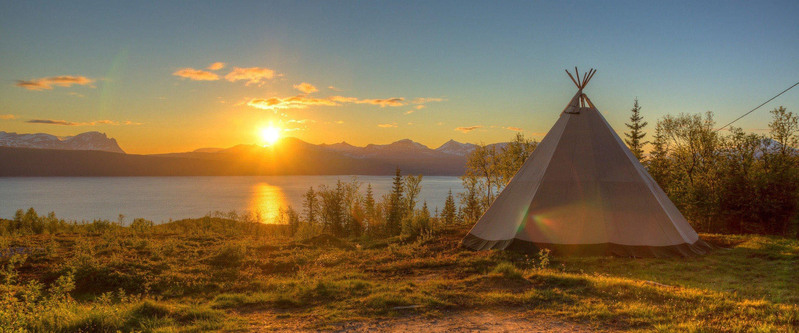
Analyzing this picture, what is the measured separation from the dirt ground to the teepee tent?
573cm

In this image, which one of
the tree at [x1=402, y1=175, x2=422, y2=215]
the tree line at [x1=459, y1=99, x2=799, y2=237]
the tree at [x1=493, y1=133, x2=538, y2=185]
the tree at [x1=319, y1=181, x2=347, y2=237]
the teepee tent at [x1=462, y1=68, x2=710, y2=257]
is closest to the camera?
the teepee tent at [x1=462, y1=68, x2=710, y2=257]

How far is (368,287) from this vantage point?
8.38 metres

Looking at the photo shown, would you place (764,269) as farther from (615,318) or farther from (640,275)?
(615,318)

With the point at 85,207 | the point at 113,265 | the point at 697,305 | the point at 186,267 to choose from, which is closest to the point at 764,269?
the point at 697,305

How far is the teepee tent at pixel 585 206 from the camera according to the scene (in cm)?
1164

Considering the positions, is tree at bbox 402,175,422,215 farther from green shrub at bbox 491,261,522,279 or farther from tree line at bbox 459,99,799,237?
green shrub at bbox 491,261,522,279

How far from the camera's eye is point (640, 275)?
30.7ft

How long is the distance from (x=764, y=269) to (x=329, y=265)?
1170cm

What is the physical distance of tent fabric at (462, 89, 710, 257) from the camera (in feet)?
38.2

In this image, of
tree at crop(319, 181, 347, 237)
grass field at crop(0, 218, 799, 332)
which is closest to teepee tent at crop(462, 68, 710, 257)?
grass field at crop(0, 218, 799, 332)

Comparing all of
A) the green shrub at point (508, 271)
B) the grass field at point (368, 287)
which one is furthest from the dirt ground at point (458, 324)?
the green shrub at point (508, 271)

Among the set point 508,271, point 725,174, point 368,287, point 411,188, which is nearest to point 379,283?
point 368,287

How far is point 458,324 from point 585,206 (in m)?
7.96

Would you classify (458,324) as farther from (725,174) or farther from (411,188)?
(411,188)
